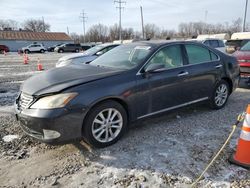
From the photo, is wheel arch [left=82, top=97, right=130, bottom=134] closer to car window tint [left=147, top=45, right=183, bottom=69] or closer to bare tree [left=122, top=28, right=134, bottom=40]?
car window tint [left=147, top=45, right=183, bottom=69]

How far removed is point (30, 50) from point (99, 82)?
129 feet

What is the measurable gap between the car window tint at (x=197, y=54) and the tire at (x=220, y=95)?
702 millimetres

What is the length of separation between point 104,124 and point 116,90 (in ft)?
1.78

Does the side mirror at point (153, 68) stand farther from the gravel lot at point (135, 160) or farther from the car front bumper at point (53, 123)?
the car front bumper at point (53, 123)

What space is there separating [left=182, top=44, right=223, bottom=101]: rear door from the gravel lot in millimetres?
695

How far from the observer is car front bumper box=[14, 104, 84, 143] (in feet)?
9.89

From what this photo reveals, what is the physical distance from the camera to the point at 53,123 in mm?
3016

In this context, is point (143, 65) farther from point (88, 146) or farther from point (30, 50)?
point (30, 50)

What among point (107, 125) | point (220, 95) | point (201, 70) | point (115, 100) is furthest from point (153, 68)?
point (220, 95)

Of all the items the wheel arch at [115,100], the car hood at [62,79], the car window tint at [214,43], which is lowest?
the wheel arch at [115,100]

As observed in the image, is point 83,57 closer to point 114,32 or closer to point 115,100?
point 115,100

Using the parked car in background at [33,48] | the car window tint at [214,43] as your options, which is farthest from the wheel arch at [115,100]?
the parked car in background at [33,48]

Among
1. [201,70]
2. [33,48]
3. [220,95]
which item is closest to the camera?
[201,70]

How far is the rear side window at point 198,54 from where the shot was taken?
183 inches
